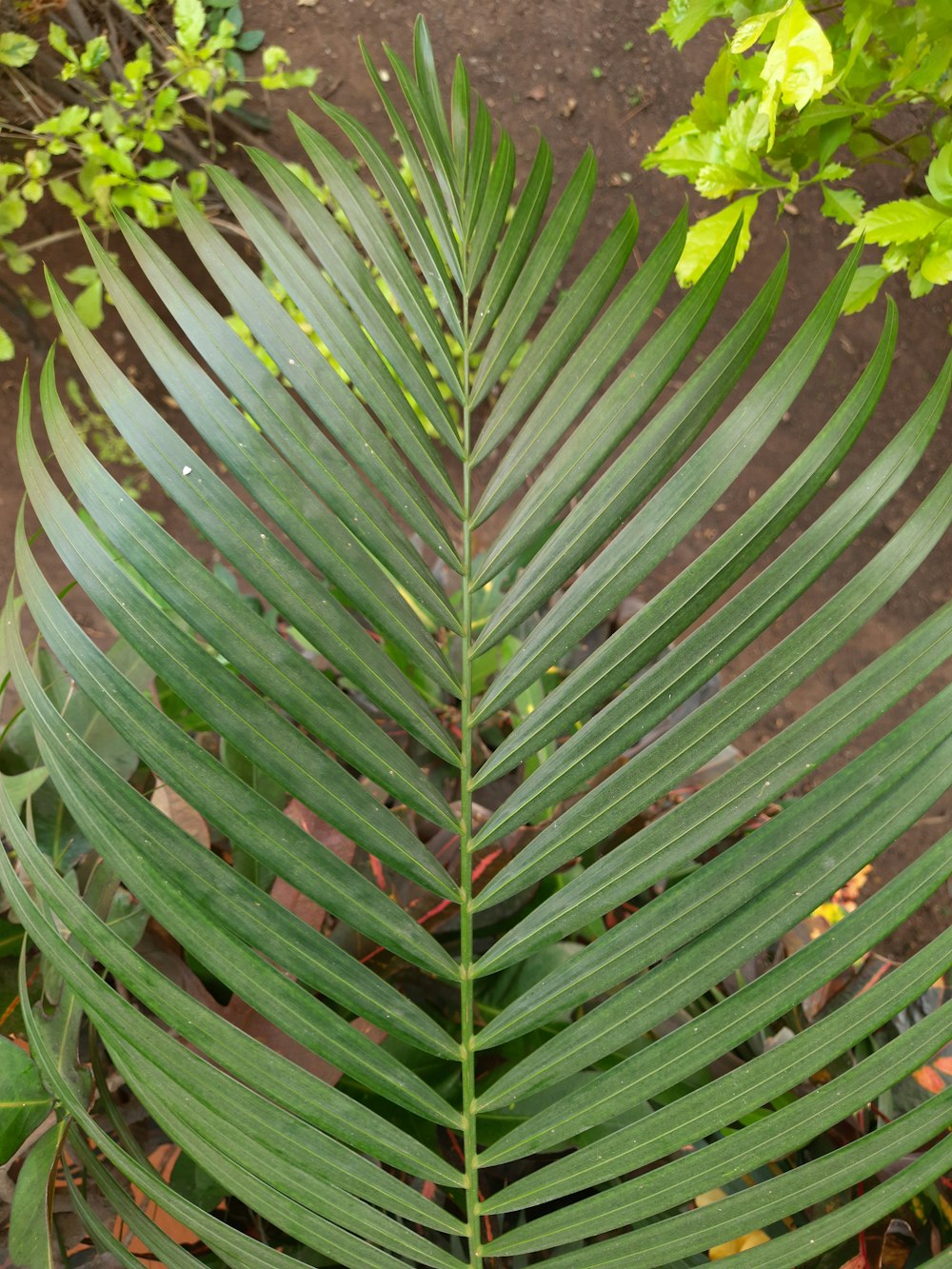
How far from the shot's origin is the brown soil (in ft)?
7.14

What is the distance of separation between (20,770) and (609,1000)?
58 cm

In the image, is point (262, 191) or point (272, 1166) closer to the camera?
point (272, 1166)

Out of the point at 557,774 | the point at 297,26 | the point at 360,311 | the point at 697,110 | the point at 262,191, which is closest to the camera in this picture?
the point at 557,774

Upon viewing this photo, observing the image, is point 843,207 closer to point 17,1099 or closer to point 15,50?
point 17,1099

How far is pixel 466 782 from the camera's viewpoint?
2.37 feet

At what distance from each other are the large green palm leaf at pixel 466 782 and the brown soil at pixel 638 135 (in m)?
1.45

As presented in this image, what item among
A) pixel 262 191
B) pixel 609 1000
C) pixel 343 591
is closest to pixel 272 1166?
pixel 609 1000

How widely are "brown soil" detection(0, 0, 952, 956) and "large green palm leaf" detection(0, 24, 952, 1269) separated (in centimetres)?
145

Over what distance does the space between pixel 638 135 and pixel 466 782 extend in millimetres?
2173

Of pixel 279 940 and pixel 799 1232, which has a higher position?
pixel 279 940

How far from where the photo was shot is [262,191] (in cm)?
215

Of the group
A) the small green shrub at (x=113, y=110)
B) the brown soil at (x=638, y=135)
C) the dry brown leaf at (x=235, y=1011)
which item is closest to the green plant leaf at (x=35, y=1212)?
the dry brown leaf at (x=235, y=1011)

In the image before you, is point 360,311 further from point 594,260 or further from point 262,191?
point 262,191

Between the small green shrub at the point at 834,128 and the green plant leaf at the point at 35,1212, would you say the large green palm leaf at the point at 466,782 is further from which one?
the small green shrub at the point at 834,128
